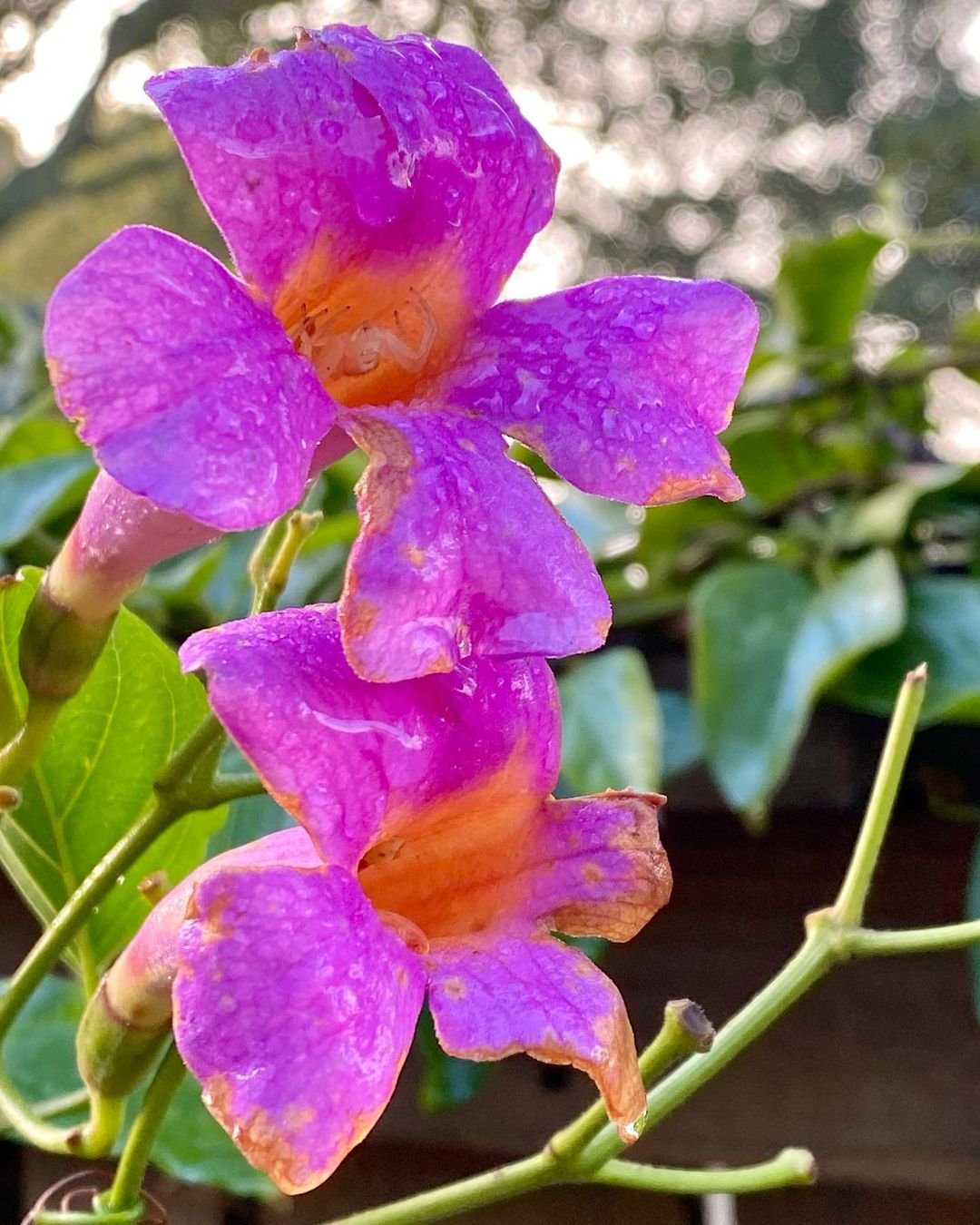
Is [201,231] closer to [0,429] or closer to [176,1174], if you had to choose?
[0,429]

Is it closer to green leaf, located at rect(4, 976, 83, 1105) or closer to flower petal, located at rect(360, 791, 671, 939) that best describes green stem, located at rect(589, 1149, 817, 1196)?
flower petal, located at rect(360, 791, 671, 939)

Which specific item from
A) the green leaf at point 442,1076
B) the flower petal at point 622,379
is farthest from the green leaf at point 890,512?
the flower petal at point 622,379

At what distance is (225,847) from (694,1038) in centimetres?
19

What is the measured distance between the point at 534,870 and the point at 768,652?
0.36 m

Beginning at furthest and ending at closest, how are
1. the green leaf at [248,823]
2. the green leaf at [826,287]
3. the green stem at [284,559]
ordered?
the green leaf at [826,287], the green leaf at [248,823], the green stem at [284,559]

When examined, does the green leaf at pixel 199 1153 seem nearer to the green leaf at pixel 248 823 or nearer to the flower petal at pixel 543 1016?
the green leaf at pixel 248 823

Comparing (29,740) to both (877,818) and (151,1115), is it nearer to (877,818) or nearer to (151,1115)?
(151,1115)

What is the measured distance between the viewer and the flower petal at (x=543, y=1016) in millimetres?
173

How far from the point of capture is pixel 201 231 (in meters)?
2.22

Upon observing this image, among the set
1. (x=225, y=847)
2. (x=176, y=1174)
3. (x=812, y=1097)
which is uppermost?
(x=225, y=847)

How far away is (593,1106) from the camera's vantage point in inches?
10.1

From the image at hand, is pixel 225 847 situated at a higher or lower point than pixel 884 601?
higher

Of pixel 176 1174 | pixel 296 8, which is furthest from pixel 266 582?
pixel 296 8

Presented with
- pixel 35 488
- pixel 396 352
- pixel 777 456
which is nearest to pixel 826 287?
pixel 777 456
